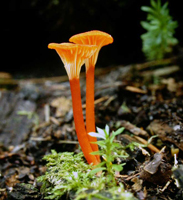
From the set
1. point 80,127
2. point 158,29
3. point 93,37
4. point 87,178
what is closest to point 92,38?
point 93,37

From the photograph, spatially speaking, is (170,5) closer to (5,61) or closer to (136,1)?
(136,1)

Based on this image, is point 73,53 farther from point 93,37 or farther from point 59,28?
point 59,28

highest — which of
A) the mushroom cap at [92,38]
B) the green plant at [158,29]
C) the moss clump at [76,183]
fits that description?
the green plant at [158,29]

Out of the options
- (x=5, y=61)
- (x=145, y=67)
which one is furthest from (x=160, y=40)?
(x=5, y=61)

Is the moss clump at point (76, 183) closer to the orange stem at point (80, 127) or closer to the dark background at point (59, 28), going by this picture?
the orange stem at point (80, 127)

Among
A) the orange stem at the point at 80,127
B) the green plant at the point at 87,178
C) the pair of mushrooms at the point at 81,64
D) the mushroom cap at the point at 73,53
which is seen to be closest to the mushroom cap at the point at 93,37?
the pair of mushrooms at the point at 81,64

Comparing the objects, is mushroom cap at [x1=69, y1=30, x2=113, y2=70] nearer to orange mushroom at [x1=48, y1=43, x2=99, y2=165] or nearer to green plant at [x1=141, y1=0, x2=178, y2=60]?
orange mushroom at [x1=48, y1=43, x2=99, y2=165]

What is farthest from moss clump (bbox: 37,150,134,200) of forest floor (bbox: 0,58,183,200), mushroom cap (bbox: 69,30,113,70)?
mushroom cap (bbox: 69,30,113,70)
